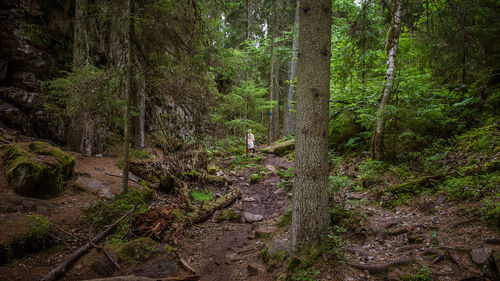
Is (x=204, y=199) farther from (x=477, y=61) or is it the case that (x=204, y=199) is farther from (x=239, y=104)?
(x=477, y=61)

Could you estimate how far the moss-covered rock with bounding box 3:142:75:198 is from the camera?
513 centimetres

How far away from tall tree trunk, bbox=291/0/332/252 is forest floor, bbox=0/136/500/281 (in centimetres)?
61

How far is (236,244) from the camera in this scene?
559 centimetres

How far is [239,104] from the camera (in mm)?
11805

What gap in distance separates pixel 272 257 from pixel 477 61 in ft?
27.2

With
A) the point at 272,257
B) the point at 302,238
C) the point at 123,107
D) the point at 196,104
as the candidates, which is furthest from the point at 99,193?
the point at 302,238

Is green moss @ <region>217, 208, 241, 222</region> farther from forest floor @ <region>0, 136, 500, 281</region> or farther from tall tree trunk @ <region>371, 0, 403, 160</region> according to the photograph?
tall tree trunk @ <region>371, 0, 403, 160</region>

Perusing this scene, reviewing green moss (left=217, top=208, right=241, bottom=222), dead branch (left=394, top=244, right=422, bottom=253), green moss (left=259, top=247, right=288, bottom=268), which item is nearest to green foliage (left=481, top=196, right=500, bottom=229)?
dead branch (left=394, top=244, right=422, bottom=253)

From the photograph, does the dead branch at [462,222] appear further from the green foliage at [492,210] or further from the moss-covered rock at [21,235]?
the moss-covered rock at [21,235]

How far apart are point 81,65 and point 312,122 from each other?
8.51m

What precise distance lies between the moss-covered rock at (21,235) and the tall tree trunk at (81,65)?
3918mm

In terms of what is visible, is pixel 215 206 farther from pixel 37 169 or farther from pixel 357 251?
pixel 357 251

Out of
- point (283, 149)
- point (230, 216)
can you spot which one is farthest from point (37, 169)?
point (283, 149)

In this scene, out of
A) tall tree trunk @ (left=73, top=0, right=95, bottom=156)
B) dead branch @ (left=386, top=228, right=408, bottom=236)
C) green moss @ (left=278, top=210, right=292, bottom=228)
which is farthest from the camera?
tall tree trunk @ (left=73, top=0, right=95, bottom=156)
